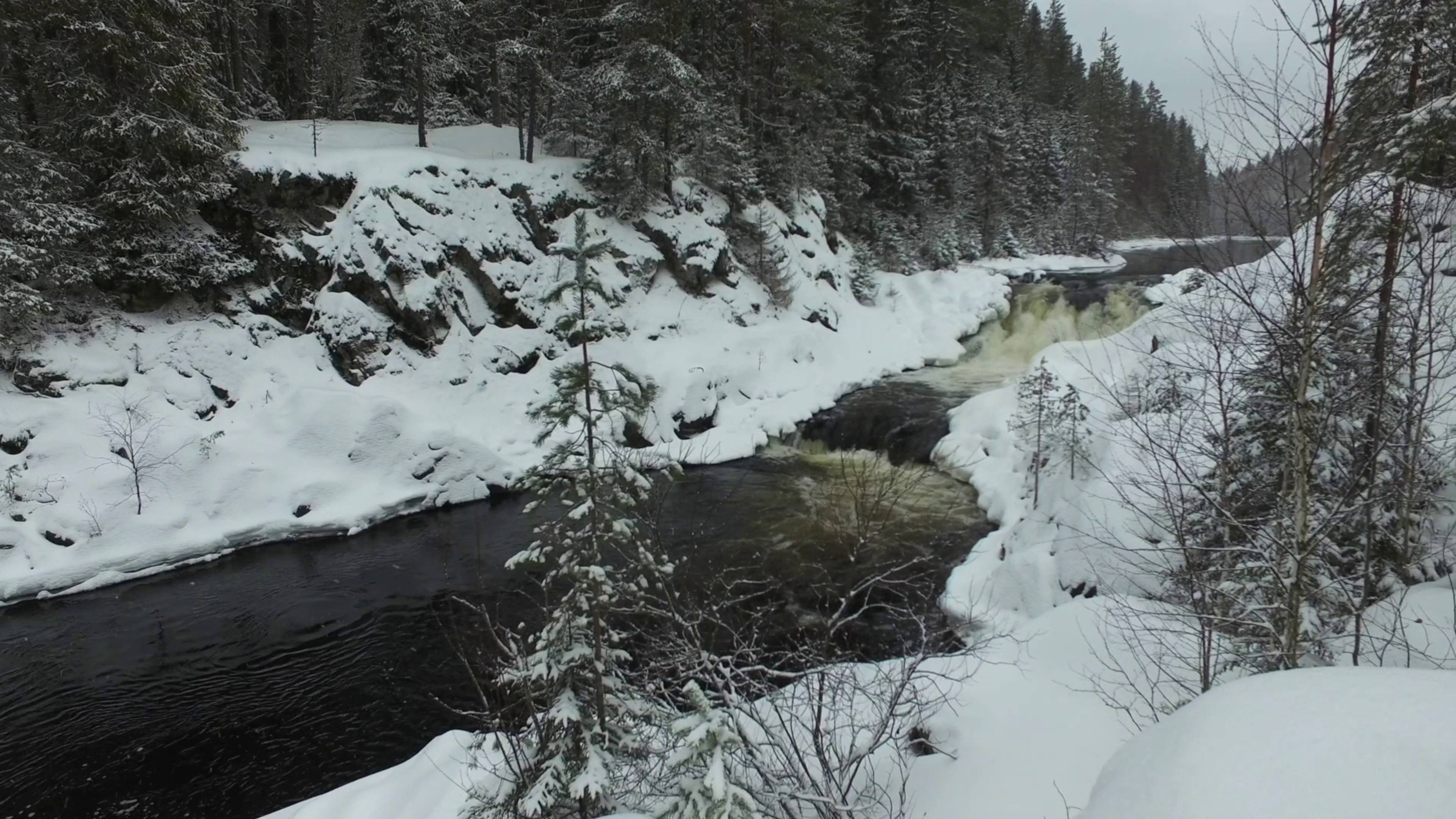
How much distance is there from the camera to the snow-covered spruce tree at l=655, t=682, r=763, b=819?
360 centimetres

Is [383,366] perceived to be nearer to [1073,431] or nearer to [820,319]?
[820,319]

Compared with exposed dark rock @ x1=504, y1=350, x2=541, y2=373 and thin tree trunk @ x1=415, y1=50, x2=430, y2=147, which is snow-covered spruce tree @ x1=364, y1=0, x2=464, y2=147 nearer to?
thin tree trunk @ x1=415, y1=50, x2=430, y2=147

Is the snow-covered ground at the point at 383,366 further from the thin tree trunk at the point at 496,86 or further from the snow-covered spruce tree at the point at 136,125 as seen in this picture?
the snow-covered spruce tree at the point at 136,125

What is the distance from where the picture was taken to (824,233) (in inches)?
1229

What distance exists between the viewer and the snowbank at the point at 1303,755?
204 cm

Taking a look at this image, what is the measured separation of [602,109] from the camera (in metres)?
23.2

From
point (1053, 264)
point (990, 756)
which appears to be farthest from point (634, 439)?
point (1053, 264)

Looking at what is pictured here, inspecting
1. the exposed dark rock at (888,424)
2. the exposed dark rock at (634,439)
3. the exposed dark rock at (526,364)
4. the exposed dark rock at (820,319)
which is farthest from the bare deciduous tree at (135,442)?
the exposed dark rock at (820,319)

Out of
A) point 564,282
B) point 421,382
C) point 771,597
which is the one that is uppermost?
point 564,282

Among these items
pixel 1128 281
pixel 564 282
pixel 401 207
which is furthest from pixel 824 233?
pixel 564 282

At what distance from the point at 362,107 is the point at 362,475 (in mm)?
21197

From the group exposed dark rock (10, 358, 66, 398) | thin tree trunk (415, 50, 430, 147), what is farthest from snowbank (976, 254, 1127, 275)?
exposed dark rock (10, 358, 66, 398)

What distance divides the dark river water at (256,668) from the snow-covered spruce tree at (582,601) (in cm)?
212

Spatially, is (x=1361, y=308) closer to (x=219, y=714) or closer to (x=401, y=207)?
(x=219, y=714)
